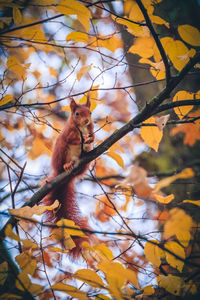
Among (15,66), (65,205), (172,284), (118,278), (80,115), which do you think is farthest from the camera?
(80,115)

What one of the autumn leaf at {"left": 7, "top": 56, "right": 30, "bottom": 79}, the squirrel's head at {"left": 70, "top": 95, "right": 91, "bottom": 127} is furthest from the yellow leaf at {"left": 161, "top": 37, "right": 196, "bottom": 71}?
the squirrel's head at {"left": 70, "top": 95, "right": 91, "bottom": 127}

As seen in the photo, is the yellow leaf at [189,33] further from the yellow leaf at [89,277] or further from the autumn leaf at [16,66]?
the yellow leaf at [89,277]

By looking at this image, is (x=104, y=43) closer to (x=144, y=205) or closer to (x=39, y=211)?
(x=39, y=211)

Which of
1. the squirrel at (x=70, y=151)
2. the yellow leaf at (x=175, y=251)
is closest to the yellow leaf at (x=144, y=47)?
the squirrel at (x=70, y=151)

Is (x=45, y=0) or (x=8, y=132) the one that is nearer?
(x=45, y=0)

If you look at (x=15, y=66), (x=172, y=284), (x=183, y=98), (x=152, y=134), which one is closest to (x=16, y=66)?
(x=15, y=66)

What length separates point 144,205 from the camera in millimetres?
1946

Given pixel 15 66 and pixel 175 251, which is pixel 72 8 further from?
pixel 175 251

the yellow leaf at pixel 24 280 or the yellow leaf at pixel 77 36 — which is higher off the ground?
the yellow leaf at pixel 77 36

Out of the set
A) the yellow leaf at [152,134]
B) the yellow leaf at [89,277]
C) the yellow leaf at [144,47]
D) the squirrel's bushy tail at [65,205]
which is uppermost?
the yellow leaf at [144,47]

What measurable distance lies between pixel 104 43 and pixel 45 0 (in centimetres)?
44

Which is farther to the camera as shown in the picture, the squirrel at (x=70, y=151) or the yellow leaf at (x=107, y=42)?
the squirrel at (x=70, y=151)

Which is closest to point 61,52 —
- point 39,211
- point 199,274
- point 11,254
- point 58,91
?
point 39,211

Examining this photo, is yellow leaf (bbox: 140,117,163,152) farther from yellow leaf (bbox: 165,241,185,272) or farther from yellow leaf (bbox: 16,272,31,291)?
yellow leaf (bbox: 16,272,31,291)
